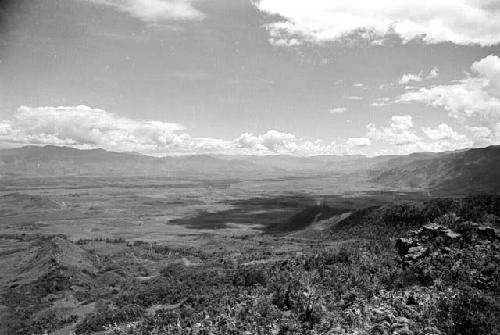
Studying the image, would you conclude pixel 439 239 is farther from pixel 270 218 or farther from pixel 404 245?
pixel 270 218

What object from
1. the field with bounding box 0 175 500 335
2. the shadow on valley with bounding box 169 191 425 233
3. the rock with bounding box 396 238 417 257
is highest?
the rock with bounding box 396 238 417 257

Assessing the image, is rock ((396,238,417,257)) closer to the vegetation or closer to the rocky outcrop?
the rocky outcrop

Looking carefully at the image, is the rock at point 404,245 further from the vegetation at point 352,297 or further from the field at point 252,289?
the field at point 252,289

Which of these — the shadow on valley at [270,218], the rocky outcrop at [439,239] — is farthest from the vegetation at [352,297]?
the shadow on valley at [270,218]

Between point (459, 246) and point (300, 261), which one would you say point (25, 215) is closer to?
point (300, 261)

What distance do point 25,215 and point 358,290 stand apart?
197 meters

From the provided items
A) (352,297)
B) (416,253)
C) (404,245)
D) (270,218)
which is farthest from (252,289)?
(270,218)

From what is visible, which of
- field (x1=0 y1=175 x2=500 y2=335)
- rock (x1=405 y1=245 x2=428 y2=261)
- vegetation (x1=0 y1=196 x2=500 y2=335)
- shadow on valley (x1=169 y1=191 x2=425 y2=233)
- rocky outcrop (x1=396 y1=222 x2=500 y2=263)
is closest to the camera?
vegetation (x1=0 y1=196 x2=500 y2=335)

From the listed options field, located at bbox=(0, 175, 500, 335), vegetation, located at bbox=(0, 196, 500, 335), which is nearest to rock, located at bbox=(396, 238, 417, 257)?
vegetation, located at bbox=(0, 196, 500, 335)

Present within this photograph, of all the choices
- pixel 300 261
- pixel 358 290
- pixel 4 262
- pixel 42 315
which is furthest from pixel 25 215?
pixel 358 290

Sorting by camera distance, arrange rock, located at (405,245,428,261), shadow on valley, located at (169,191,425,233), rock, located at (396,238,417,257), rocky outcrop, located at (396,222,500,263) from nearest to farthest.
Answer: rock, located at (405,245,428,261), rocky outcrop, located at (396,222,500,263), rock, located at (396,238,417,257), shadow on valley, located at (169,191,425,233)

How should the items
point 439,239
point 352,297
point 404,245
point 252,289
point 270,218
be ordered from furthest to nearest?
1. point 270,218
2. point 404,245
3. point 439,239
4. point 252,289
5. point 352,297

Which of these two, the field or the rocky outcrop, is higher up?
the rocky outcrop

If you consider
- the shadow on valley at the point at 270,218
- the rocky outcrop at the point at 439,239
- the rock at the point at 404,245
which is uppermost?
the rocky outcrop at the point at 439,239
